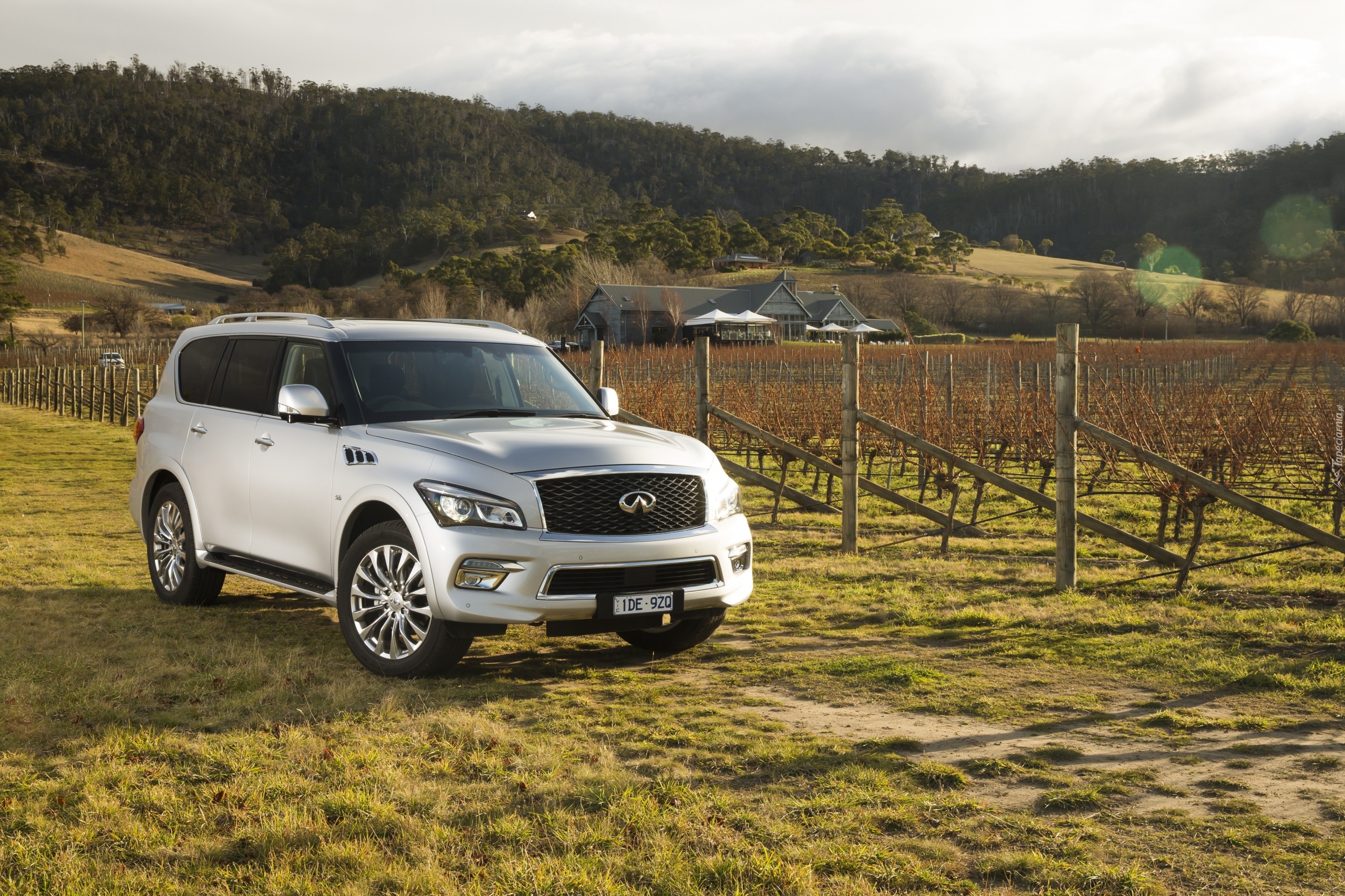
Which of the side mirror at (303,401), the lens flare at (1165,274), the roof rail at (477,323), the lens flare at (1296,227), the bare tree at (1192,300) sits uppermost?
the lens flare at (1296,227)

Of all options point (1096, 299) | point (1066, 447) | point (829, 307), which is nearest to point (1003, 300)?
point (1096, 299)

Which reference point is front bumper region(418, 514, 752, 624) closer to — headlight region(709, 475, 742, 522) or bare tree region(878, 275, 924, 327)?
headlight region(709, 475, 742, 522)

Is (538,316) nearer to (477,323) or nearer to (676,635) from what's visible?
(477,323)

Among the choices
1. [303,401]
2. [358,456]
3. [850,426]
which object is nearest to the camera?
[358,456]

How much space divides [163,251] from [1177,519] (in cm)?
18616

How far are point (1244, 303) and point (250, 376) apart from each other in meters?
103

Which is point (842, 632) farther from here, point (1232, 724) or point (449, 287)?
point (449, 287)

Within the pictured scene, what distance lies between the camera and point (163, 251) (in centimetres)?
17562

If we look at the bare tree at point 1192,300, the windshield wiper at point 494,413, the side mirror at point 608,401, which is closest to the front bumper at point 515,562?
the windshield wiper at point 494,413

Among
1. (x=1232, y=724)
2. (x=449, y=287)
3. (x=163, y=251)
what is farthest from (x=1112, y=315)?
(x=163, y=251)

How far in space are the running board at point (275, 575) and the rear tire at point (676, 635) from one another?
1781 millimetres

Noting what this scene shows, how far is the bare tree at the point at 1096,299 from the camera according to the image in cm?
9612

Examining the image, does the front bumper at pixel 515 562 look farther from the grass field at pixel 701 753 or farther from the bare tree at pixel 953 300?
the bare tree at pixel 953 300

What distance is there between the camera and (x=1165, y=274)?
120250 millimetres
